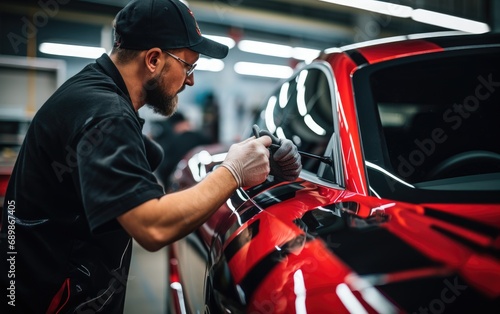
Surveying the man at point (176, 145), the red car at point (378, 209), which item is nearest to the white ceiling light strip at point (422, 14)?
the man at point (176, 145)

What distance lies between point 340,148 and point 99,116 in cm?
72

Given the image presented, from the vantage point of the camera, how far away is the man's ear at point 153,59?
1190 millimetres

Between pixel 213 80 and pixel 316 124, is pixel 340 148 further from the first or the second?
pixel 213 80

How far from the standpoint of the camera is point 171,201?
943 mm

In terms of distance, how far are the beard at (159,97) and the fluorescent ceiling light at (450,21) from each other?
5.29 metres

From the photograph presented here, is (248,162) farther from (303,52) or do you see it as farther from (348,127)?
(303,52)

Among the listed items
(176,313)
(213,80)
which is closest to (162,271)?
(176,313)

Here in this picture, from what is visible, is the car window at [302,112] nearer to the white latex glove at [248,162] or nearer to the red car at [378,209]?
the red car at [378,209]

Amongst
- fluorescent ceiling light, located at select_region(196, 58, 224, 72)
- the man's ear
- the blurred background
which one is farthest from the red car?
fluorescent ceiling light, located at select_region(196, 58, 224, 72)

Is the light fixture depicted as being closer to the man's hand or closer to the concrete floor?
the concrete floor

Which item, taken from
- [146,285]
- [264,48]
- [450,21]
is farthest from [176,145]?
[264,48]

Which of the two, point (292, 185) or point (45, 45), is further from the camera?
point (45, 45)

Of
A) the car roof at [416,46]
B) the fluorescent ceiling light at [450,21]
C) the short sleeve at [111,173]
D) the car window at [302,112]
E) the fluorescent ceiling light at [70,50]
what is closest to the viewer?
the short sleeve at [111,173]

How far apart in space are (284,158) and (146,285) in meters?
2.41
